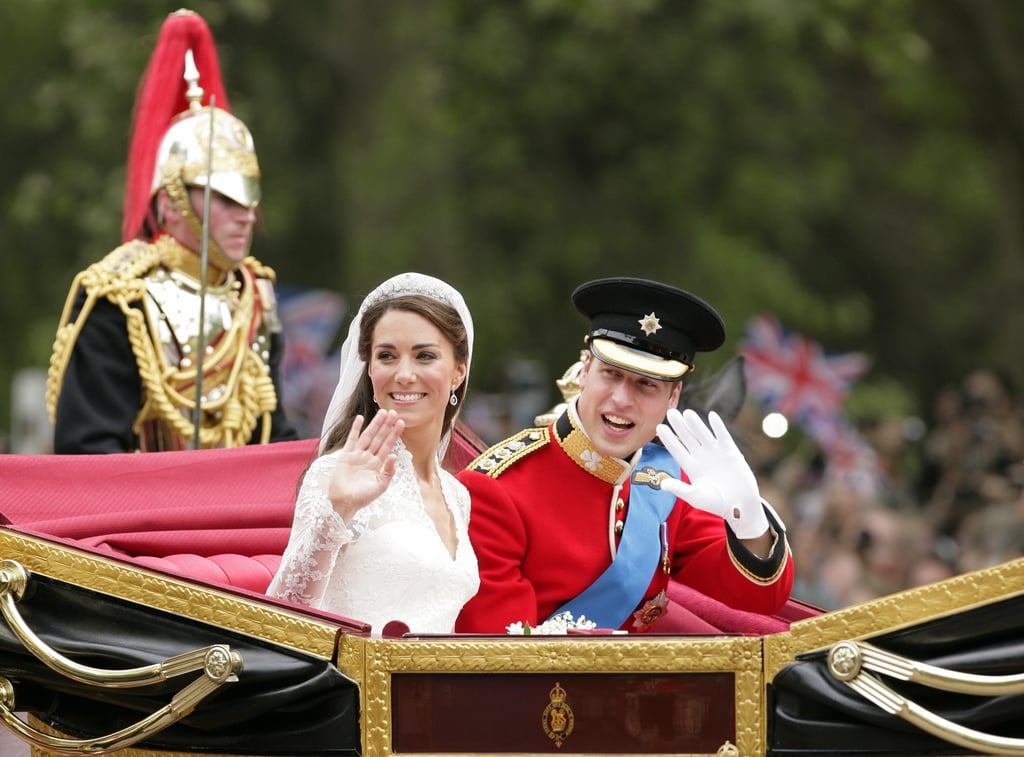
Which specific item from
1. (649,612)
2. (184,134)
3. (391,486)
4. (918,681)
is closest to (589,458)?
(649,612)

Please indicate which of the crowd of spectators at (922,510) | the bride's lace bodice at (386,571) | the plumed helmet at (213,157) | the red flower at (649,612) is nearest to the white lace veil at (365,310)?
the bride's lace bodice at (386,571)

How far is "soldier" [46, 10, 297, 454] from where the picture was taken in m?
5.30

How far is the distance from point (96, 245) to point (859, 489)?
21.7ft

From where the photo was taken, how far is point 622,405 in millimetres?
4105

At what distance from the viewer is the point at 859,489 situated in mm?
9711

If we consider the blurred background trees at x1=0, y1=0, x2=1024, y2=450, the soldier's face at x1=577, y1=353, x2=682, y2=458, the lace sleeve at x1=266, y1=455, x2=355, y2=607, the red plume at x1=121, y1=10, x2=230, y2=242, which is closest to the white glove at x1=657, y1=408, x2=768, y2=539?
the soldier's face at x1=577, y1=353, x2=682, y2=458

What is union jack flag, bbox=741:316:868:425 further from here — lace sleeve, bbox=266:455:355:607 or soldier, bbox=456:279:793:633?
lace sleeve, bbox=266:455:355:607

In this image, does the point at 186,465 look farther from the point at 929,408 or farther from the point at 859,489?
the point at 929,408

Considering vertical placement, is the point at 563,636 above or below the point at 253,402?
below

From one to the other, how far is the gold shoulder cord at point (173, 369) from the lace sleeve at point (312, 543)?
1.60m

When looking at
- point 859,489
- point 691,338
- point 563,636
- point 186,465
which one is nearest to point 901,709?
point 563,636

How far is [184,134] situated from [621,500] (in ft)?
6.74

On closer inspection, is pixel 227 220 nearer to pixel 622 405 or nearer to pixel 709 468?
pixel 622 405

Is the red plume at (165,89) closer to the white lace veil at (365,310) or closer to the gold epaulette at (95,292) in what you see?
the gold epaulette at (95,292)
